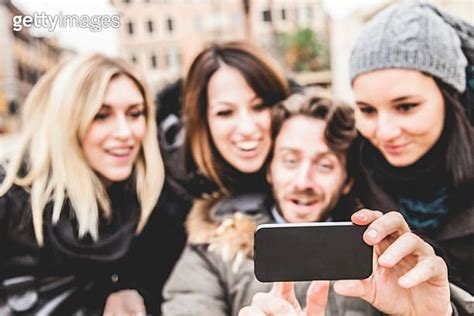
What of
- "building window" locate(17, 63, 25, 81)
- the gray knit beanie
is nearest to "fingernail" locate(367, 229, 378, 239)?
the gray knit beanie

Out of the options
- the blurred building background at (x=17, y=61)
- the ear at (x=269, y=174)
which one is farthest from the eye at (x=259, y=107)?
the blurred building background at (x=17, y=61)

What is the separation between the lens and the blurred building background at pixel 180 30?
0.78 meters

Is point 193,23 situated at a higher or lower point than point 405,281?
higher

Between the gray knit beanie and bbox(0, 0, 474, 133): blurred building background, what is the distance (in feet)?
0.35

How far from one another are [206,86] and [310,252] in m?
0.45

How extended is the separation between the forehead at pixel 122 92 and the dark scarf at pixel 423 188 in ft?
1.42

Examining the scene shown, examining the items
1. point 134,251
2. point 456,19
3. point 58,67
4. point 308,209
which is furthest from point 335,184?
point 58,67

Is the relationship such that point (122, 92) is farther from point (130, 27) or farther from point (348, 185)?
point (348, 185)

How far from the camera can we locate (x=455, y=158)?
637mm

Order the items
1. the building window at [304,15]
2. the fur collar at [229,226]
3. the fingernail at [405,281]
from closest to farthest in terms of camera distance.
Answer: the fingernail at [405,281] < the fur collar at [229,226] < the building window at [304,15]

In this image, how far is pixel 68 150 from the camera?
85cm

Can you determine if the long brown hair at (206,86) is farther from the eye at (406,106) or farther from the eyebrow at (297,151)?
the eye at (406,106)

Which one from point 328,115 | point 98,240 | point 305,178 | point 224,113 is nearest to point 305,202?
point 305,178

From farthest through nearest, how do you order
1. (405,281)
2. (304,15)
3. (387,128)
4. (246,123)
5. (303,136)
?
(304,15), (246,123), (303,136), (387,128), (405,281)
